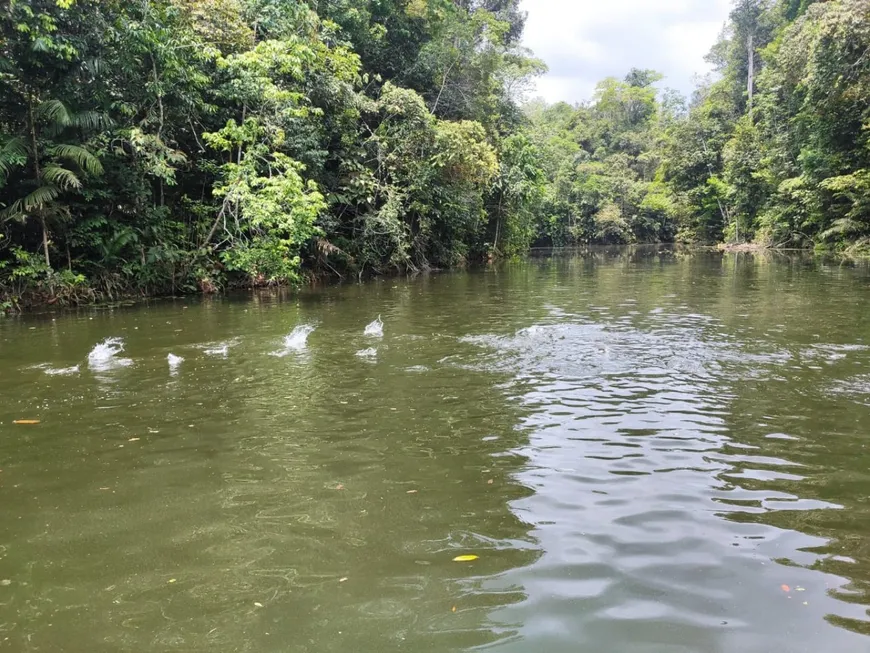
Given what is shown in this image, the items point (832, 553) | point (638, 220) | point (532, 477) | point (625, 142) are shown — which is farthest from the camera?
point (625, 142)

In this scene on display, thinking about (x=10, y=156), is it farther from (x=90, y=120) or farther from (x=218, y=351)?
(x=218, y=351)

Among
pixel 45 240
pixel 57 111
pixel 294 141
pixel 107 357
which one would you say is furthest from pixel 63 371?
pixel 294 141

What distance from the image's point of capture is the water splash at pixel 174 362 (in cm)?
783

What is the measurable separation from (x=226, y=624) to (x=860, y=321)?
1120 centimetres

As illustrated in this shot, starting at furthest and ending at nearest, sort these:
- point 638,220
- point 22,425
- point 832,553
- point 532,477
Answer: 1. point 638,220
2. point 22,425
3. point 532,477
4. point 832,553

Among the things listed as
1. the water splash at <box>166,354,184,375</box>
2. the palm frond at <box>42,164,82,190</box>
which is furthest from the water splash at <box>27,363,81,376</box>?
the palm frond at <box>42,164,82,190</box>

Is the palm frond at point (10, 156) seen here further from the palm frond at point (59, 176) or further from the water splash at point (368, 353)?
the water splash at point (368, 353)

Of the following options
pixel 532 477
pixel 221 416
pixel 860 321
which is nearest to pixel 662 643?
pixel 532 477

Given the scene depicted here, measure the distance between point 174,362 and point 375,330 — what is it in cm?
344

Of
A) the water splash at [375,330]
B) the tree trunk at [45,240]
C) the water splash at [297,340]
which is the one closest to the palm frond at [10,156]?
the tree trunk at [45,240]

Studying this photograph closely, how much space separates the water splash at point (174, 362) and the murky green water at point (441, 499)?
0.13 metres

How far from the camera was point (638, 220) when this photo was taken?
2648 inches

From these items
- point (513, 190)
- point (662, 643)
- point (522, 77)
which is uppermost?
point (522, 77)

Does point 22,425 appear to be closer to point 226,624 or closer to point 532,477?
point 226,624
